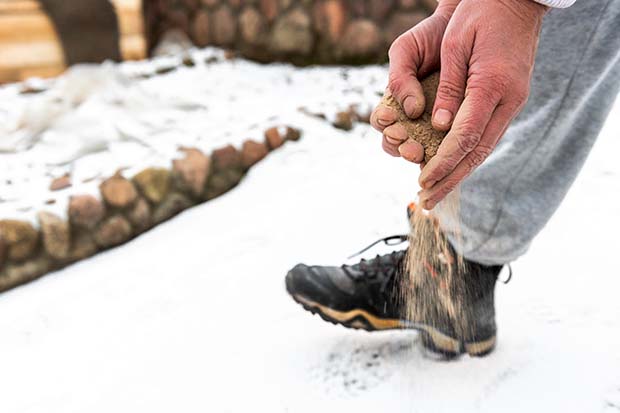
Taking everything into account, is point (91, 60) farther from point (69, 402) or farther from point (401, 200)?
point (69, 402)

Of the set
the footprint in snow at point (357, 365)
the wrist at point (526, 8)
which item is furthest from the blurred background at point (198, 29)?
the wrist at point (526, 8)

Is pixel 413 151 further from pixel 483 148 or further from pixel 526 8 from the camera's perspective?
pixel 526 8

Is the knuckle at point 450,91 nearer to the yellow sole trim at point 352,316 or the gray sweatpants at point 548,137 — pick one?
the gray sweatpants at point 548,137

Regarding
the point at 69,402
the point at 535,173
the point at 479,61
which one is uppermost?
the point at 479,61

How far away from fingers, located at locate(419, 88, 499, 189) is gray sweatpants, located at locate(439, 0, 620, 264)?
0.93ft

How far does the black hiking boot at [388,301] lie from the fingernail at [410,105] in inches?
14.6

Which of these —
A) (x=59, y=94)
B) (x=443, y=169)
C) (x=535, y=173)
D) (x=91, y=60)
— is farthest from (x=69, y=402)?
(x=91, y=60)

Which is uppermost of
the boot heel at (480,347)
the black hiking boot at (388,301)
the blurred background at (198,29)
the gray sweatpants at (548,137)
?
the gray sweatpants at (548,137)

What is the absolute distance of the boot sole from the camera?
954 mm

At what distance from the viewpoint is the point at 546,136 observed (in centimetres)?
85

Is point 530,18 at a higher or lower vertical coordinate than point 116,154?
higher

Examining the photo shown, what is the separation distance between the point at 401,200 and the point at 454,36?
95 centimetres

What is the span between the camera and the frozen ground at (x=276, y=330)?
0.90 m

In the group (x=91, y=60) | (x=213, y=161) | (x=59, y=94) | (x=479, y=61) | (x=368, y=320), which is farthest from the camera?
(x=91, y=60)
